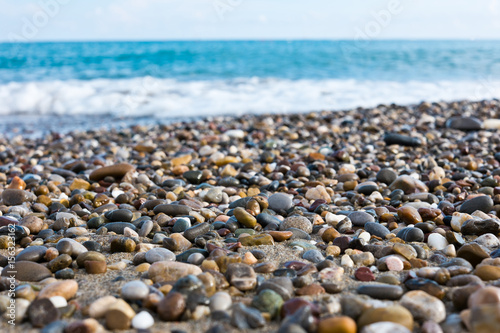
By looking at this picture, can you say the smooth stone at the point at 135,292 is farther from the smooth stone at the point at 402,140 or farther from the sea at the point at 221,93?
the sea at the point at 221,93

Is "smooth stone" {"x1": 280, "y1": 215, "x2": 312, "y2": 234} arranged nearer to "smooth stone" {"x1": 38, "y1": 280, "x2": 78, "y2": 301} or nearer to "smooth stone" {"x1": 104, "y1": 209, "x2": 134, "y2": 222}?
"smooth stone" {"x1": 104, "y1": 209, "x2": 134, "y2": 222}

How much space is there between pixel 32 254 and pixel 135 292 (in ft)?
2.34

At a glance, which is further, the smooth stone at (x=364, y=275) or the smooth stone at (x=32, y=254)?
the smooth stone at (x=32, y=254)

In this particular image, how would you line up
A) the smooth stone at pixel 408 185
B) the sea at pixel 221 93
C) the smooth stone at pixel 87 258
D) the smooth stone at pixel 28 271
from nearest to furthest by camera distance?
the smooth stone at pixel 28 271
the smooth stone at pixel 87 258
the smooth stone at pixel 408 185
the sea at pixel 221 93

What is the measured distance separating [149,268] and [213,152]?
2.64 metres

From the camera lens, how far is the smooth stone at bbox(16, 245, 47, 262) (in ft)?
6.19

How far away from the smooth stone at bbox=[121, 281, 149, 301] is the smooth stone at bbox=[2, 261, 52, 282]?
1.51 ft

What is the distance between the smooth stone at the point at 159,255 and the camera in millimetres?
1877

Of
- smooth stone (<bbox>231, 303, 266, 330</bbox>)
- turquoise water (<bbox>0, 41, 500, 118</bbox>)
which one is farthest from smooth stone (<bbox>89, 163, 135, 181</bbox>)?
turquoise water (<bbox>0, 41, 500, 118</bbox>)

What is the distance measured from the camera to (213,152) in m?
4.30

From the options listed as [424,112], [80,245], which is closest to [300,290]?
[80,245]

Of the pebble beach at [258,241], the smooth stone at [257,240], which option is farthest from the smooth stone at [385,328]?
the smooth stone at [257,240]

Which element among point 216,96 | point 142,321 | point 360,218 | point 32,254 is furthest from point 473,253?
point 216,96

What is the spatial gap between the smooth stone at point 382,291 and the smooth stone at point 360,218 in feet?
2.71
